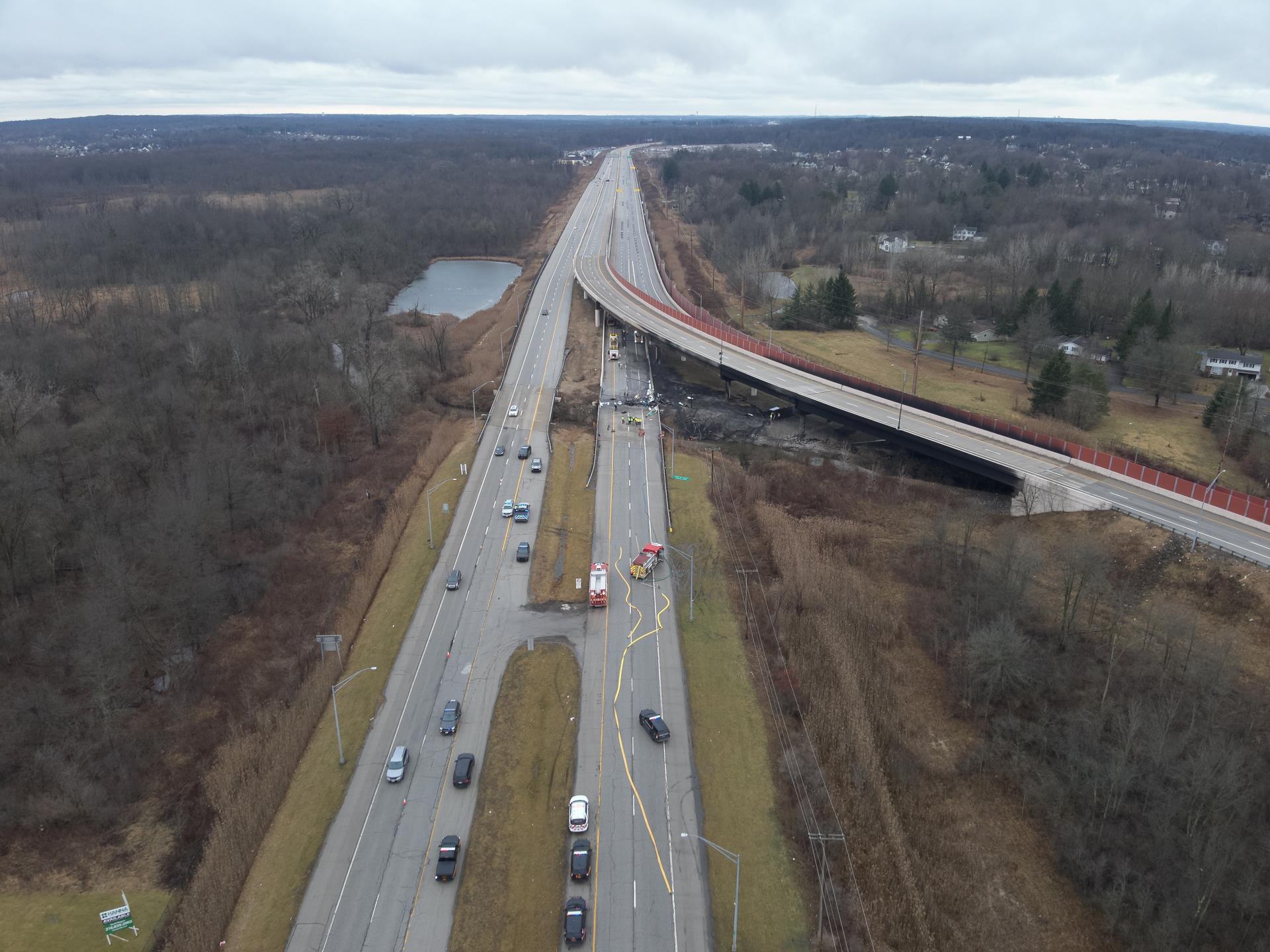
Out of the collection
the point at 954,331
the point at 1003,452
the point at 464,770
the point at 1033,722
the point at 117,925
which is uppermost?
the point at 954,331

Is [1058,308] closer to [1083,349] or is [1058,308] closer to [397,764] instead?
[1083,349]

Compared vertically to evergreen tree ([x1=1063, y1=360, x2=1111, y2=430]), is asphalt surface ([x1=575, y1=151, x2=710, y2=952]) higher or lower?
lower

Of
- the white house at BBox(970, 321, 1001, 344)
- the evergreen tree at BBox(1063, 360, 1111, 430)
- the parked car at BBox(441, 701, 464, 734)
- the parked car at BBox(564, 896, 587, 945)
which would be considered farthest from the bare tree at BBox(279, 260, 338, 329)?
the parked car at BBox(564, 896, 587, 945)

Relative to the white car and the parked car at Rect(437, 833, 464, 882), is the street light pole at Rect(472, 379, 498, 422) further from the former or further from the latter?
the parked car at Rect(437, 833, 464, 882)

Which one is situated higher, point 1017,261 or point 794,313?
point 1017,261

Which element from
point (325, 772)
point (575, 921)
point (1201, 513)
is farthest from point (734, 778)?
point (1201, 513)

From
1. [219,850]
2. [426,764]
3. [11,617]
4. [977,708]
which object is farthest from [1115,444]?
[11,617]

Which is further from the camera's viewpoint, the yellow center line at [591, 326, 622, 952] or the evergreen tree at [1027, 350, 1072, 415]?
the evergreen tree at [1027, 350, 1072, 415]
